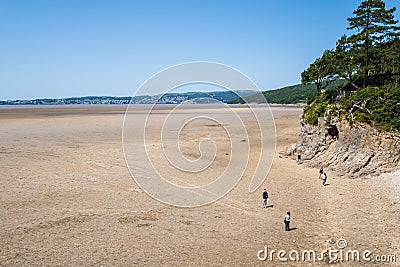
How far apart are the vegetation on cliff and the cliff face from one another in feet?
3.02

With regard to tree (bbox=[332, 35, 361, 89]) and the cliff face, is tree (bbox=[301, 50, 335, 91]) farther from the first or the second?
the cliff face

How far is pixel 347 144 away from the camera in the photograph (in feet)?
95.7

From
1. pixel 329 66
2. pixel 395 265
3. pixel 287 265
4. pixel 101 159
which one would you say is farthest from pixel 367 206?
pixel 101 159

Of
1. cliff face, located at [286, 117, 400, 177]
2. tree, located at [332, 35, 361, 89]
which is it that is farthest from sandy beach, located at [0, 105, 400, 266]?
tree, located at [332, 35, 361, 89]

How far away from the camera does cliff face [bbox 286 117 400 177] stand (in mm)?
25875

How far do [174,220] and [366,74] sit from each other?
87.2ft

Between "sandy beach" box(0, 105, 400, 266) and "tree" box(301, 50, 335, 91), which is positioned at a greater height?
"tree" box(301, 50, 335, 91)

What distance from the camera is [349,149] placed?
93.9 feet

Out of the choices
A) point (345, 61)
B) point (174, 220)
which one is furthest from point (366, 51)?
point (174, 220)

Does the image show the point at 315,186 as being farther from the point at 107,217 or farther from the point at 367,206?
the point at 107,217

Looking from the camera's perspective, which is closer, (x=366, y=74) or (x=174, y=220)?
(x=174, y=220)

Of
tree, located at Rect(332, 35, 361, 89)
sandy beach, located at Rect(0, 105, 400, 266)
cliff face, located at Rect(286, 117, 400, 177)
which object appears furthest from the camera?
tree, located at Rect(332, 35, 361, 89)

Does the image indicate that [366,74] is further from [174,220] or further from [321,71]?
[174,220]

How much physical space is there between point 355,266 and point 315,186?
1160 centimetres
